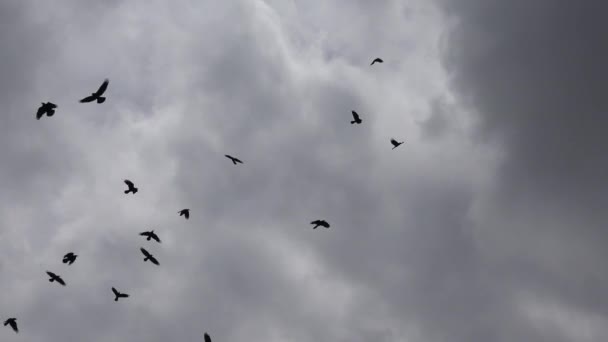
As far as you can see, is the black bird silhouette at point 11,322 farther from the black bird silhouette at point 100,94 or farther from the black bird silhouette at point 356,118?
the black bird silhouette at point 356,118

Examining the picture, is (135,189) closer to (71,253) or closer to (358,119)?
(71,253)

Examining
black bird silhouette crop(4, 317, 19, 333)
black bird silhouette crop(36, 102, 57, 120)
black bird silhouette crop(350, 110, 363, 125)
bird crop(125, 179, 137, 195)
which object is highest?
black bird silhouette crop(350, 110, 363, 125)

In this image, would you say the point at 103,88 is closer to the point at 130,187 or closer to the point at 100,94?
the point at 100,94

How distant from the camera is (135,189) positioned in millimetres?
77750

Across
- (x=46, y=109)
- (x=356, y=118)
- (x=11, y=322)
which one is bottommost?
(x=11, y=322)

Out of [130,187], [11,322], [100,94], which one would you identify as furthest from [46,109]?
[11,322]

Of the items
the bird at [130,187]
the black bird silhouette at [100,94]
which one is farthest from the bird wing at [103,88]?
the bird at [130,187]

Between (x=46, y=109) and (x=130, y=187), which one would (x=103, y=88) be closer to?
(x=46, y=109)

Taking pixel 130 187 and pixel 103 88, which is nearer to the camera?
pixel 103 88

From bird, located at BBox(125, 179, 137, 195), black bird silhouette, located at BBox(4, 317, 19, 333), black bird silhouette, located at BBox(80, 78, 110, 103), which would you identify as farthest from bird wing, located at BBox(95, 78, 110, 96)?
black bird silhouette, located at BBox(4, 317, 19, 333)

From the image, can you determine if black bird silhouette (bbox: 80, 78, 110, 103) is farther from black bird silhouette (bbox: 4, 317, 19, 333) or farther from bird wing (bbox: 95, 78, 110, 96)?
black bird silhouette (bbox: 4, 317, 19, 333)

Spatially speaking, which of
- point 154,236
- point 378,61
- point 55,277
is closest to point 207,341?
point 154,236

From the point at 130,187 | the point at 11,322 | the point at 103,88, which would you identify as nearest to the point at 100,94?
the point at 103,88

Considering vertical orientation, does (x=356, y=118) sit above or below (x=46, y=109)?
above
